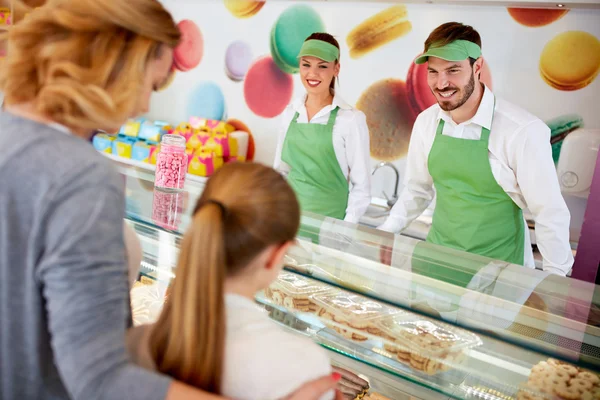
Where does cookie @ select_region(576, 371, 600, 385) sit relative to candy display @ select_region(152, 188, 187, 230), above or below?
below

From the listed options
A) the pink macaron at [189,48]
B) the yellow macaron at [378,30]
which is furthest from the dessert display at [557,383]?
the pink macaron at [189,48]

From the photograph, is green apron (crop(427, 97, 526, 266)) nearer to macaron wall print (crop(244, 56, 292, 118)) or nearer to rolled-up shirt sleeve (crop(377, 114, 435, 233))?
rolled-up shirt sleeve (crop(377, 114, 435, 233))

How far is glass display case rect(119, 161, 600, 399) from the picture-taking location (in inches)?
48.0

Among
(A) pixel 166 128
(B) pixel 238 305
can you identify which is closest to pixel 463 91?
(B) pixel 238 305

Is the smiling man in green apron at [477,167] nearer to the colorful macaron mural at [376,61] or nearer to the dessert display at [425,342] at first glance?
the dessert display at [425,342]

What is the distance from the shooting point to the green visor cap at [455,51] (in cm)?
242

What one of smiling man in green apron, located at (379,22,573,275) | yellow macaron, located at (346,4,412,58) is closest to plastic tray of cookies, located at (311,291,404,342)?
smiling man in green apron, located at (379,22,573,275)

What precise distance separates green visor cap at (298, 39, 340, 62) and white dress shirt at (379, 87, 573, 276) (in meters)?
0.67

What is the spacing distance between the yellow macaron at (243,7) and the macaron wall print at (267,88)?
40 cm

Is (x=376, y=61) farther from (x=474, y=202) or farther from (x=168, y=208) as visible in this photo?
(x=168, y=208)

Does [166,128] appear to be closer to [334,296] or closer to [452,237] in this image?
[452,237]

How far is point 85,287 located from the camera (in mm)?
729

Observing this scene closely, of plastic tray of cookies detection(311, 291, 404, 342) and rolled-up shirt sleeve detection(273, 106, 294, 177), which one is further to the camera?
rolled-up shirt sleeve detection(273, 106, 294, 177)

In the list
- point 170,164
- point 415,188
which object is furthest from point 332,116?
point 170,164
